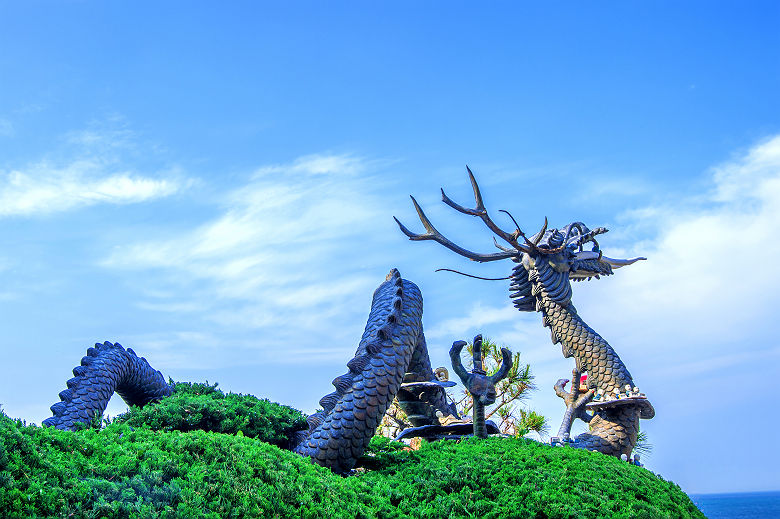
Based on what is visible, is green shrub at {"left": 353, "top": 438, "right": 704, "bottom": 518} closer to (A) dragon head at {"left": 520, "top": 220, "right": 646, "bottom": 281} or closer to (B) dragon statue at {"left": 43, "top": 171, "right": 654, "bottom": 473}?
(B) dragon statue at {"left": 43, "top": 171, "right": 654, "bottom": 473}

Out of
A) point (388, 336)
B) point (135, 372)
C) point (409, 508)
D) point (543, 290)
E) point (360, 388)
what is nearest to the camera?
point (409, 508)

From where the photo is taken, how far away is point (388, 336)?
669 centimetres

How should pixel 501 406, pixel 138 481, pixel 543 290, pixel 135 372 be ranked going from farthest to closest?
pixel 501 406, pixel 543 290, pixel 135 372, pixel 138 481

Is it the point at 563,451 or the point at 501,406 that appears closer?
the point at 563,451

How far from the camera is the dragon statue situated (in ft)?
20.5

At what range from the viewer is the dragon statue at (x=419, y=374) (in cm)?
625

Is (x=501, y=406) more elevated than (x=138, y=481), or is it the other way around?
(x=501, y=406)

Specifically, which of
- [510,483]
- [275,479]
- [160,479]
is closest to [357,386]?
[510,483]

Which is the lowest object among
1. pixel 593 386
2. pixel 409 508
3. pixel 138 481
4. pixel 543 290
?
pixel 138 481

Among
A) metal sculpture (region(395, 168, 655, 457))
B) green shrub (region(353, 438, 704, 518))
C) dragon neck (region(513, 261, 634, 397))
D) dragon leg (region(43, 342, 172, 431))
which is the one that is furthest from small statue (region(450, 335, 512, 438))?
dragon leg (region(43, 342, 172, 431))

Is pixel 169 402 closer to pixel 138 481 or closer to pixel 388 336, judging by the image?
pixel 388 336

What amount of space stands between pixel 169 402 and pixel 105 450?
2242mm

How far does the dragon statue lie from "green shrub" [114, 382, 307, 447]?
0.67 ft

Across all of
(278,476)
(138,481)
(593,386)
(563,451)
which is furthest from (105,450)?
(593,386)
